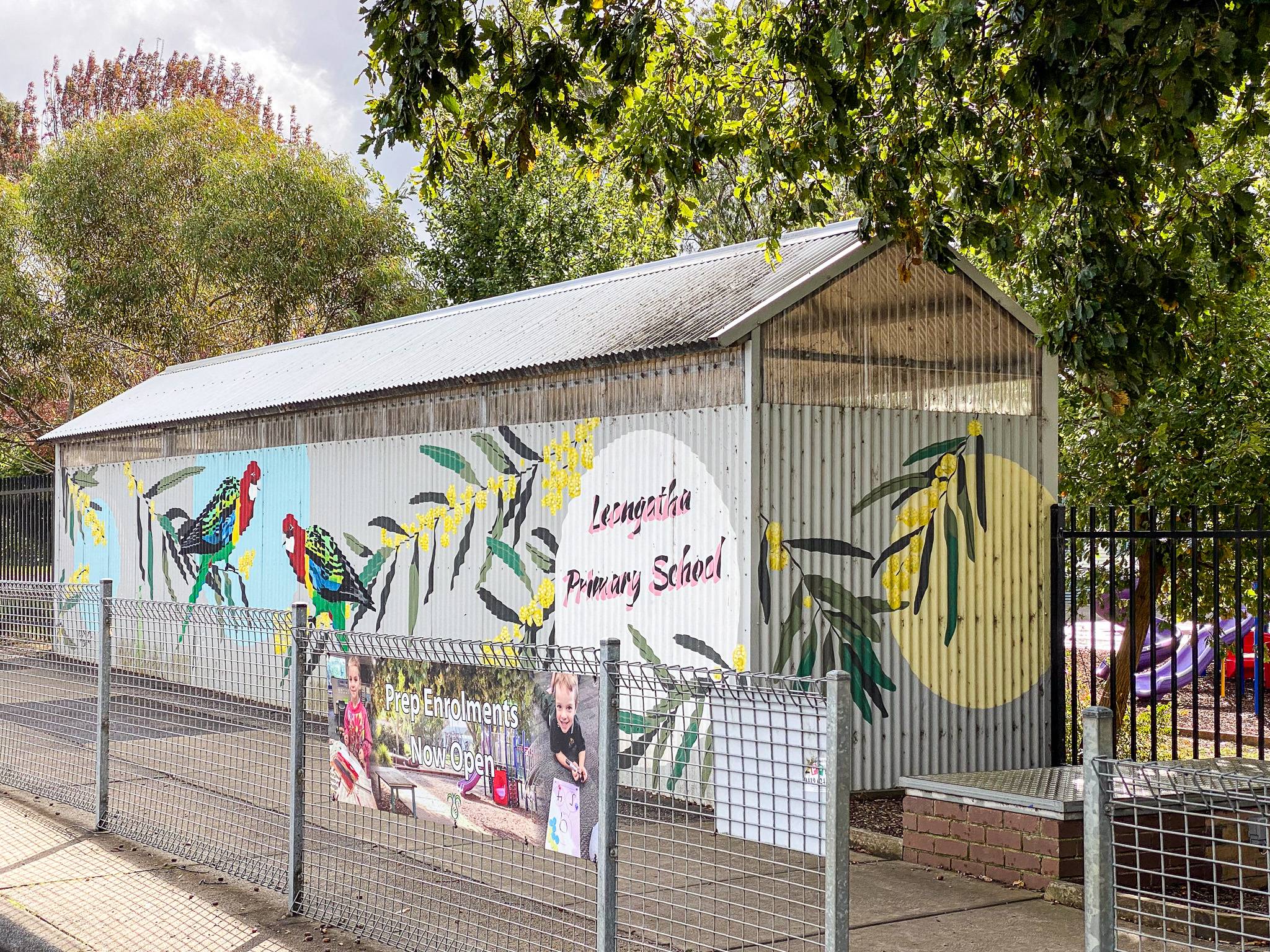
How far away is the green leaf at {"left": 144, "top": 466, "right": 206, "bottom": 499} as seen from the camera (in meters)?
15.8

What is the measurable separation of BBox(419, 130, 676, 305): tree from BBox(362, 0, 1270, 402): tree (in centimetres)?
1478

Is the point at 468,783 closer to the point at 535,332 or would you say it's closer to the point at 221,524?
the point at 535,332

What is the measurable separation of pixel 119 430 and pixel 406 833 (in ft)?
42.2

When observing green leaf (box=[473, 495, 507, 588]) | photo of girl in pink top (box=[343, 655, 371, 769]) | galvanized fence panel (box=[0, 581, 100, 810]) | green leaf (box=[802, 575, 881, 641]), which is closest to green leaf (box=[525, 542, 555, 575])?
green leaf (box=[473, 495, 507, 588])

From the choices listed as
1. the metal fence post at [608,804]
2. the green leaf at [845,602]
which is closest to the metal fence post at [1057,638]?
the green leaf at [845,602]

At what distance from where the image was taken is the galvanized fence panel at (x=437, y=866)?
5379 millimetres

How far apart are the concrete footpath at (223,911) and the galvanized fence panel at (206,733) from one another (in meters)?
0.29

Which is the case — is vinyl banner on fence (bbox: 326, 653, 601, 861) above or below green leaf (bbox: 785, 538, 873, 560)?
below

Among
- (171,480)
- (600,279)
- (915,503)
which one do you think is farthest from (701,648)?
(171,480)

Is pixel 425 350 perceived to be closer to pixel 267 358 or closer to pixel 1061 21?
pixel 267 358

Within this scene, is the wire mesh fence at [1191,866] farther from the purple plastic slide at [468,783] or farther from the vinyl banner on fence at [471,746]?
the purple plastic slide at [468,783]

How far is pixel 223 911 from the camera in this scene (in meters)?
6.62

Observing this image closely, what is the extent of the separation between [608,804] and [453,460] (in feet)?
23.6

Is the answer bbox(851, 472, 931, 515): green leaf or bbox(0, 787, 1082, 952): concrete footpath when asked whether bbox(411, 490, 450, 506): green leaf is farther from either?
bbox(0, 787, 1082, 952): concrete footpath
